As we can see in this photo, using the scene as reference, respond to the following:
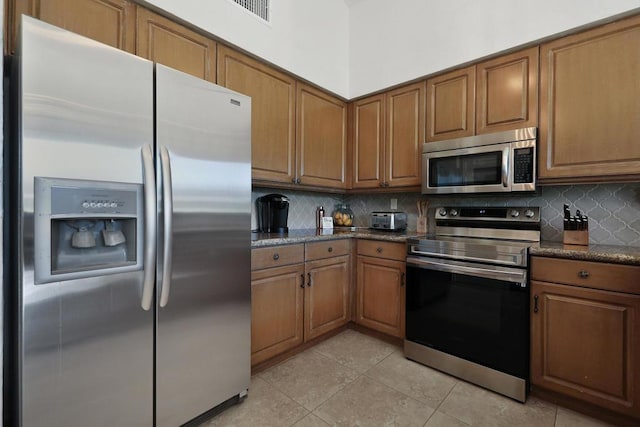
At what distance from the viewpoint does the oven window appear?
2.17 metres

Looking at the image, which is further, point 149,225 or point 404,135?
point 404,135

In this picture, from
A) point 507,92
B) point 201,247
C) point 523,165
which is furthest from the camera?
point 507,92

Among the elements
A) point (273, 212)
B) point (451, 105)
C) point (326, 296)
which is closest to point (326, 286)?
point (326, 296)

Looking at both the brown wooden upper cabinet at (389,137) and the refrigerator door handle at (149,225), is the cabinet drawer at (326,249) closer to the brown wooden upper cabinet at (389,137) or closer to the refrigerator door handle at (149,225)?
the brown wooden upper cabinet at (389,137)

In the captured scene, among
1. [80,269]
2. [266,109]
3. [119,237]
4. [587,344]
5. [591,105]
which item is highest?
[266,109]

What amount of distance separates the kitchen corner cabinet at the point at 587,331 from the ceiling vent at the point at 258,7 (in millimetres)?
2483

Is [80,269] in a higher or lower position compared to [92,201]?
lower

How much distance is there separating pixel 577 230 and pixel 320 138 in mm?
2007

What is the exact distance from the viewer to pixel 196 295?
146cm

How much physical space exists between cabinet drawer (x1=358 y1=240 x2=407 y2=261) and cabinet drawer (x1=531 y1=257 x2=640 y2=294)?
0.84 meters

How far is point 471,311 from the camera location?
1.95 meters

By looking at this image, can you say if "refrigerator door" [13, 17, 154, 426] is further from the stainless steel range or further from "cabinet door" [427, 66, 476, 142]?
"cabinet door" [427, 66, 476, 142]

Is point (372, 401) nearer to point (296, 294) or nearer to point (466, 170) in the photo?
point (296, 294)

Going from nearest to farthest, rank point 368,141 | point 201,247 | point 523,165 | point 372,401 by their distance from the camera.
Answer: point 201,247 < point 372,401 < point 523,165 < point 368,141
